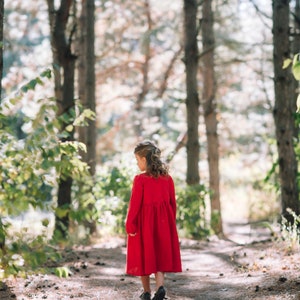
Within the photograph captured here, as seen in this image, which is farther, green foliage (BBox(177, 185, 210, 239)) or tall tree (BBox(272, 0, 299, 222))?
green foliage (BBox(177, 185, 210, 239))

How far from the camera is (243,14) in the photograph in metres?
18.1

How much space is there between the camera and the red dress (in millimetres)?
5402

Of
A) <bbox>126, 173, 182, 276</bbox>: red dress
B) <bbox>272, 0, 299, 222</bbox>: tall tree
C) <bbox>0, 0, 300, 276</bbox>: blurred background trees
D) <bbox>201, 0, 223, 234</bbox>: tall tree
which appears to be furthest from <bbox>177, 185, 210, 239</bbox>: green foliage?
<bbox>126, 173, 182, 276</bbox>: red dress

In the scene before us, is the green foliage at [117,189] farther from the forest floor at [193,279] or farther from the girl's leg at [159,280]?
the girl's leg at [159,280]

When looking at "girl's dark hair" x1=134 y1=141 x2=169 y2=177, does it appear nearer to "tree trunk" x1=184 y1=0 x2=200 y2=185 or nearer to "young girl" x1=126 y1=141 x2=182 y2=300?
"young girl" x1=126 y1=141 x2=182 y2=300

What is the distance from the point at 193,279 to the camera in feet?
21.9

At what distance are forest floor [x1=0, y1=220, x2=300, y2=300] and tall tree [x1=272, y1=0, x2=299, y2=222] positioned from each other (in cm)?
95

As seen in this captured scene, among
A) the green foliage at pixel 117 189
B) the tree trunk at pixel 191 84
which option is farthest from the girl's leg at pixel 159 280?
the tree trunk at pixel 191 84

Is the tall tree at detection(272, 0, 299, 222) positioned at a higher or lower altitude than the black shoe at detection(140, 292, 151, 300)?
higher

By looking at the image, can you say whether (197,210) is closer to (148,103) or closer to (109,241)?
(109,241)

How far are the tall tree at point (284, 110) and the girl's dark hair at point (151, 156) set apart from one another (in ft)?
12.0

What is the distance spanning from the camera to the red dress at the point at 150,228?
5402mm

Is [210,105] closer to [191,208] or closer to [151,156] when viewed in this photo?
[191,208]

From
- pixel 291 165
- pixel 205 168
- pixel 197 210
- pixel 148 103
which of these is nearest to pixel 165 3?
pixel 148 103
